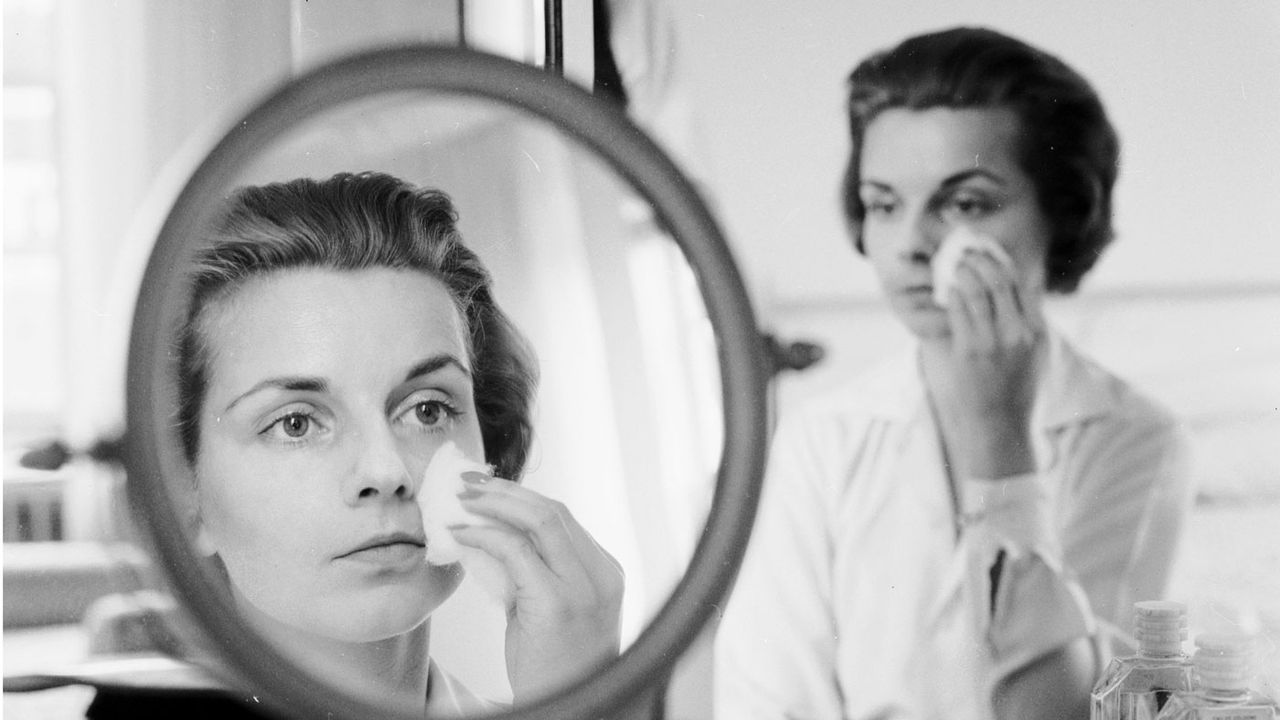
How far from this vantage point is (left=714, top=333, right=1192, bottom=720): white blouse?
93 cm

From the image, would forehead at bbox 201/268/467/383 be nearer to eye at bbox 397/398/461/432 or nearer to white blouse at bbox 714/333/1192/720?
eye at bbox 397/398/461/432

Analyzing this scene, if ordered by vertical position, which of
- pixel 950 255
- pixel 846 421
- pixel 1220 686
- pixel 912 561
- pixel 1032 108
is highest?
pixel 1032 108

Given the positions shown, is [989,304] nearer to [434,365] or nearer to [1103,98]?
[1103,98]

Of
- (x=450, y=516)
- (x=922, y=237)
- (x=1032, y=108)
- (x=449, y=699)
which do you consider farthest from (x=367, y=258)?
(x=1032, y=108)

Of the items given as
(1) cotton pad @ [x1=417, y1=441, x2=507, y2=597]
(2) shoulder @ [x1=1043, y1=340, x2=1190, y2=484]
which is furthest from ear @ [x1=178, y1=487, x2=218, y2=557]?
(2) shoulder @ [x1=1043, y1=340, x2=1190, y2=484]

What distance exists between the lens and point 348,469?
0.84m

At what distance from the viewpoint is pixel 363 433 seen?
2.77ft

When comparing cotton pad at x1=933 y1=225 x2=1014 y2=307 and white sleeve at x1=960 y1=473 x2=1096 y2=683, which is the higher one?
cotton pad at x1=933 y1=225 x2=1014 y2=307

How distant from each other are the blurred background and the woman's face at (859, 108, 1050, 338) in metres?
0.02

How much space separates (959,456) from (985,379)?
64 mm

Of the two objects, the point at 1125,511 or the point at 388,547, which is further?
the point at 1125,511

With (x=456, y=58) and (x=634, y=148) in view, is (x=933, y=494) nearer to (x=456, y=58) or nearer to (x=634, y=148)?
(x=634, y=148)

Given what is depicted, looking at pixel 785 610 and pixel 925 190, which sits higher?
pixel 925 190

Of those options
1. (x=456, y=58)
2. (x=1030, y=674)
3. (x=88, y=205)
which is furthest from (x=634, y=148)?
(x=1030, y=674)
